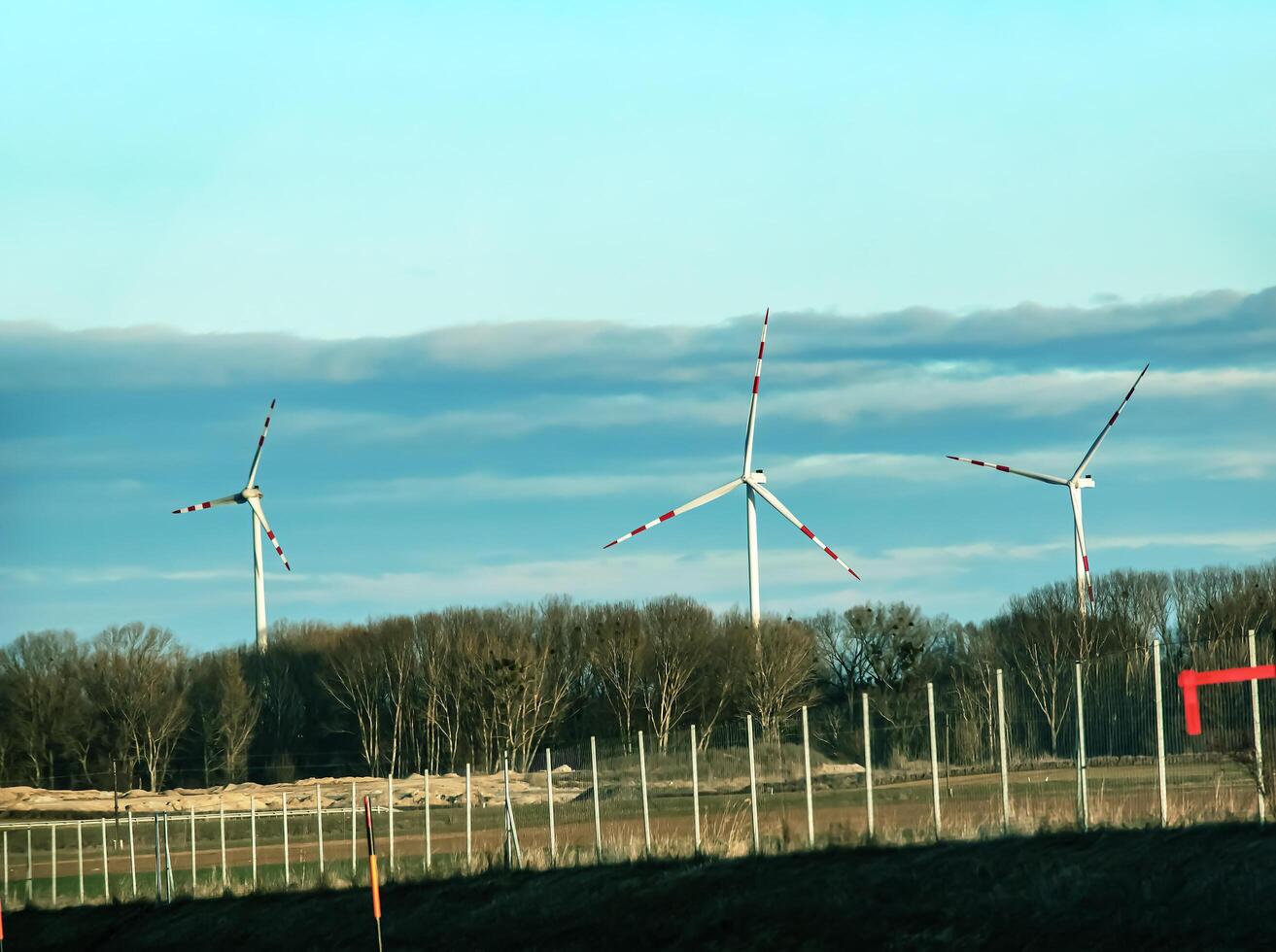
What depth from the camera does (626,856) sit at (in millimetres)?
32750

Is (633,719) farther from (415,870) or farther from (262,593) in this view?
(415,870)

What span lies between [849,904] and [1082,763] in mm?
3820

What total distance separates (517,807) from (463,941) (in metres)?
18.3

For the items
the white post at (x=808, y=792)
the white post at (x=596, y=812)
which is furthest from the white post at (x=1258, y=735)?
the white post at (x=596, y=812)

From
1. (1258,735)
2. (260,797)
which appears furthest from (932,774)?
(260,797)

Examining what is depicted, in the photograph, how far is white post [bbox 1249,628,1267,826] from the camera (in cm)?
2094

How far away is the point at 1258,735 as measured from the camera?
69.4 ft

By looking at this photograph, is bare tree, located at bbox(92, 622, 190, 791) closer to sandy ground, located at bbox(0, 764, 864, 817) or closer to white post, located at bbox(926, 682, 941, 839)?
sandy ground, located at bbox(0, 764, 864, 817)

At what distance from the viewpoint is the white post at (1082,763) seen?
2398 cm

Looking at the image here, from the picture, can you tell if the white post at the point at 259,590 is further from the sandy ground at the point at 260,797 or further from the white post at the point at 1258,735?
the white post at the point at 1258,735

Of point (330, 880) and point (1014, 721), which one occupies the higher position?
point (1014, 721)

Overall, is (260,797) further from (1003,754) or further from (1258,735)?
(1258,735)

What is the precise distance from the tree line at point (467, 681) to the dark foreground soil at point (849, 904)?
7523 centimetres

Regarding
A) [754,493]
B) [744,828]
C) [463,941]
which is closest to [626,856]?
[744,828]
